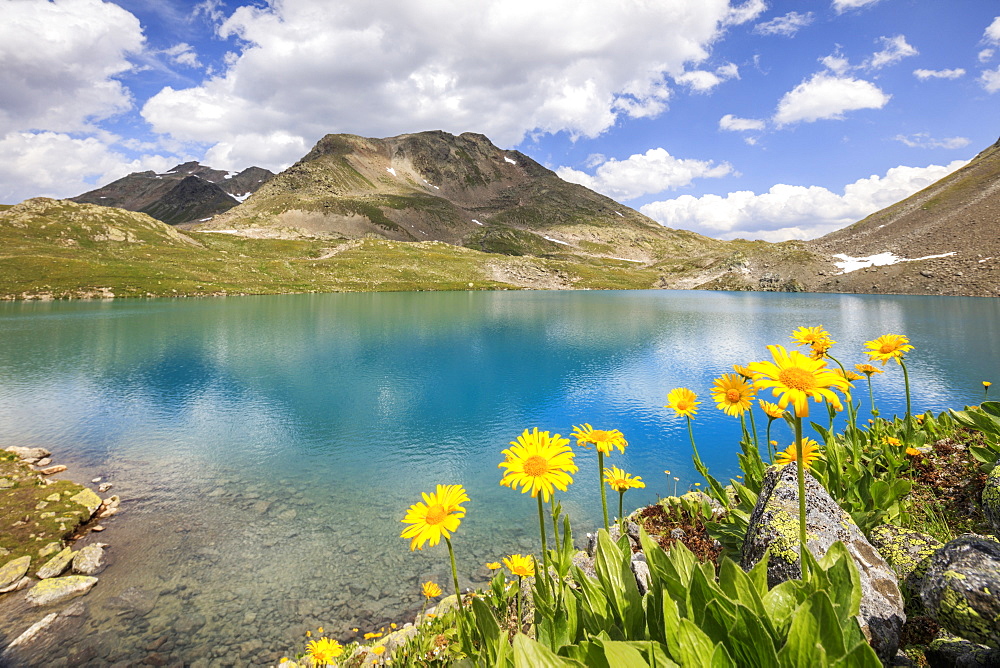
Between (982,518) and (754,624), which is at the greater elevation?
(754,624)

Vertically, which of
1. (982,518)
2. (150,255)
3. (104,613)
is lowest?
(104,613)

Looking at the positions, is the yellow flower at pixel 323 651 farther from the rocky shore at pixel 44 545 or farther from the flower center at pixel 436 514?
the rocky shore at pixel 44 545

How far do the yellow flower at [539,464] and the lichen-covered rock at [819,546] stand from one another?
2.98m

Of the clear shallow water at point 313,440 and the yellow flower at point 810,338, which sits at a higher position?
the yellow flower at point 810,338

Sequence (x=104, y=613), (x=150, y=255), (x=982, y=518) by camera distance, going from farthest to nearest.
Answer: (x=150, y=255), (x=104, y=613), (x=982, y=518)

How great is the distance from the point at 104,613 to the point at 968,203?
23212 cm

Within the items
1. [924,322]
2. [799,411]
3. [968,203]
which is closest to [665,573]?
[799,411]

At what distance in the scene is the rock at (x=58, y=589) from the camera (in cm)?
1033

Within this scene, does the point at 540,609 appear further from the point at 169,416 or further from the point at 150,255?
the point at 150,255

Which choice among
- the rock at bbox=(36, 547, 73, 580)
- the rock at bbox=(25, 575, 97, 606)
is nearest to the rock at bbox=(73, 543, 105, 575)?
the rock at bbox=(36, 547, 73, 580)

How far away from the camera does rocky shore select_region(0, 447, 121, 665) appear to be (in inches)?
397

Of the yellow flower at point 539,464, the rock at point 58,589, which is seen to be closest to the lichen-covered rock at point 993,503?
the yellow flower at point 539,464

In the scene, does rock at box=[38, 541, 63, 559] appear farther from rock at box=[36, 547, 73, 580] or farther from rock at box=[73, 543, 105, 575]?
rock at box=[73, 543, 105, 575]

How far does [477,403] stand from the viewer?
86.6 feet
